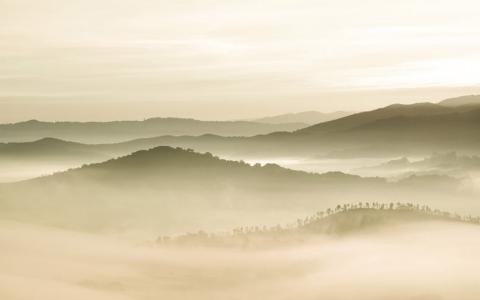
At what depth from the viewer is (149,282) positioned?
3541 centimetres

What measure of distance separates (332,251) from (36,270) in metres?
22.5

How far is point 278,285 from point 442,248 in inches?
576

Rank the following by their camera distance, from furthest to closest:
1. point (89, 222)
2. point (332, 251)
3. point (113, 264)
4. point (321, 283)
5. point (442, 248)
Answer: point (89, 222) → point (332, 251) → point (442, 248) → point (113, 264) → point (321, 283)

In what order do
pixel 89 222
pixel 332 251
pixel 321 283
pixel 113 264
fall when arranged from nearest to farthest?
pixel 321 283 < pixel 113 264 < pixel 332 251 < pixel 89 222

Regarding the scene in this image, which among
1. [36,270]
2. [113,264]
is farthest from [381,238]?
[36,270]

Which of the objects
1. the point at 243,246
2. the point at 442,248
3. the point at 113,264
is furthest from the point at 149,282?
the point at 243,246

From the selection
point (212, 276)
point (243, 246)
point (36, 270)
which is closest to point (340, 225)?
point (243, 246)

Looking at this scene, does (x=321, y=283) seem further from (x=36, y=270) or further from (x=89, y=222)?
(x=89, y=222)

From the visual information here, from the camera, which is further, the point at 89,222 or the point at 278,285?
the point at 89,222

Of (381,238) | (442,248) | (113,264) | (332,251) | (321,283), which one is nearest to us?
(321,283)

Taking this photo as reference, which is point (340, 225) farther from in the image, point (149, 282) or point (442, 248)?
point (149, 282)

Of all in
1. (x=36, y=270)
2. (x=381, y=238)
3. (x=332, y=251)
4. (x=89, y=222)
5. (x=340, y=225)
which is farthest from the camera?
(x=89, y=222)

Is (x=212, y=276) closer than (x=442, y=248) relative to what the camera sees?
Yes

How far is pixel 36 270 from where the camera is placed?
33156mm
